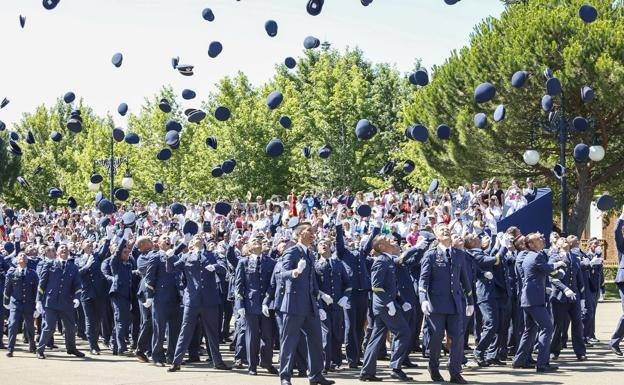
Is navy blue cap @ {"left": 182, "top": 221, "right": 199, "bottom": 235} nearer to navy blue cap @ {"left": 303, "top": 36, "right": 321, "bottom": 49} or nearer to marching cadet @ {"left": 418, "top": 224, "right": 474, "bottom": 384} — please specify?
navy blue cap @ {"left": 303, "top": 36, "right": 321, "bottom": 49}

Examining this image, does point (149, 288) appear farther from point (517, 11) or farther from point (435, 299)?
point (517, 11)

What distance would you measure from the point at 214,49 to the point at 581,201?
18.9m

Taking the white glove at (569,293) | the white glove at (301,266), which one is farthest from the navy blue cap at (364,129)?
the white glove at (301,266)

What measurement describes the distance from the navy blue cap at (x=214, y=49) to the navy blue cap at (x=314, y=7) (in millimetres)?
3219

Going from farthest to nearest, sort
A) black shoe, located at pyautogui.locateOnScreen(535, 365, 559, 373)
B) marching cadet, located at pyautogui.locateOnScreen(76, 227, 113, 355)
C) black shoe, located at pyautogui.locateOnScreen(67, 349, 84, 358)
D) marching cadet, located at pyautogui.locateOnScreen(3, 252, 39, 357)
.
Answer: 1. marching cadet, located at pyautogui.locateOnScreen(3, 252, 39, 357)
2. marching cadet, located at pyautogui.locateOnScreen(76, 227, 113, 355)
3. black shoe, located at pyautogui.locateOnScreen(67, 349, 84, 358)
4. black shoe, located at pyautogui.locateOnScreen(535, 365, 559, 373)

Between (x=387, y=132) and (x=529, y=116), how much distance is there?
72.5ft

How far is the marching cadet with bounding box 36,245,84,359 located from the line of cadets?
0.02 m

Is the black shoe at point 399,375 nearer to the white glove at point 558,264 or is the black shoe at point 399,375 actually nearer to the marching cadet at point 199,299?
the marching cadet at point 199,299

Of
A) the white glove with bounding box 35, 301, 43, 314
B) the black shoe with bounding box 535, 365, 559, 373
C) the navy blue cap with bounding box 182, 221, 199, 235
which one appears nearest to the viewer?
the black shoe with bounding box 535, 365, 559, 373

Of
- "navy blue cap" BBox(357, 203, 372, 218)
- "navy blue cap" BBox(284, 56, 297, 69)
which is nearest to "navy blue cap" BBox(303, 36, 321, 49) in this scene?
"navy blue cap" BBox(284, 56, 297, 69)

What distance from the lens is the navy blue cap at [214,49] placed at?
63.5 feet

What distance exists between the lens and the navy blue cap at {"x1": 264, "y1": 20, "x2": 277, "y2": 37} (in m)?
18.6

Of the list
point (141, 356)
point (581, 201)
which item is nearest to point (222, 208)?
point (141, 356)

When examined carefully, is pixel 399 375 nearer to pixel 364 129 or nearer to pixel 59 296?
pixel 59 296
